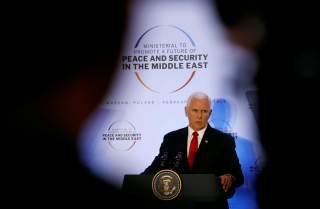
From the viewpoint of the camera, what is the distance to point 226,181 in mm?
2898

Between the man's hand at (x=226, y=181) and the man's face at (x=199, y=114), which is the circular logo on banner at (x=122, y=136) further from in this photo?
the man's hand at (x=226, y=181)

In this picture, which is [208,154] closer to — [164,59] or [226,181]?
[226,181]

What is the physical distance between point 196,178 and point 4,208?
53.1 inches

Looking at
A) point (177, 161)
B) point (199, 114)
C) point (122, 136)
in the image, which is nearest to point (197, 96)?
point (199, 114)

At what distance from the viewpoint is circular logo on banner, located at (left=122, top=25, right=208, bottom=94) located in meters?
3.00

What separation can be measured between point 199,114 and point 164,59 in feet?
1.45

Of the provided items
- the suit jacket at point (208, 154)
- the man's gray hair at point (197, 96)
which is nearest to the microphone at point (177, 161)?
the suit jacket at point (208, 154)

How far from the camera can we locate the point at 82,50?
10.0 ft

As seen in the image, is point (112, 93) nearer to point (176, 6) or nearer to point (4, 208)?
point (176, 6)

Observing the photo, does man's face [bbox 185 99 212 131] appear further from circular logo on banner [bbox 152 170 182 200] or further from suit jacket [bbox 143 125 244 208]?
circular logo on banner [bbox 152 170 182 200]

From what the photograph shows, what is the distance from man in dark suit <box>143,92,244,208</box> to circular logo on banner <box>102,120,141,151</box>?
0.19m

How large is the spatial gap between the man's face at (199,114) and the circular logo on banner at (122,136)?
1.24 ft

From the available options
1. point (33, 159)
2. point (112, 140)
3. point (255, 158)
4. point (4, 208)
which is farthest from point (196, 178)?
point (4, 208)

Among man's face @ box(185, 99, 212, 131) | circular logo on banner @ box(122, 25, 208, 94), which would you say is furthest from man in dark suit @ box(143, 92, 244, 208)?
circular logo on banner @ box(122, 25, 208, 94)
